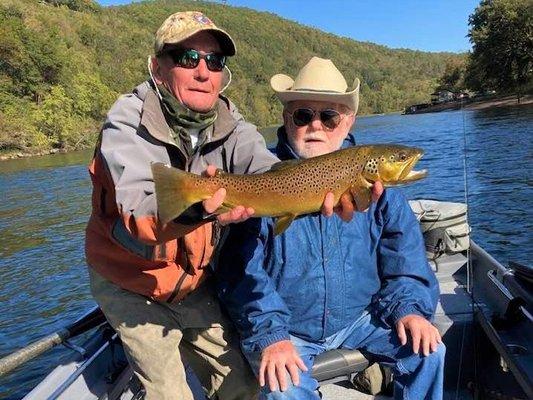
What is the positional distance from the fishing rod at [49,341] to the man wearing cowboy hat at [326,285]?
1206 millimetres

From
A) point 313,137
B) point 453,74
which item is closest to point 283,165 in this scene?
point 313,137

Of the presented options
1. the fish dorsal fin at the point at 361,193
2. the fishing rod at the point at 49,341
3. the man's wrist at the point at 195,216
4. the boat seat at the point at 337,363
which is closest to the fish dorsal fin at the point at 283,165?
the fish dorsal fin at the point at 361,193

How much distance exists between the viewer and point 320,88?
3.24m

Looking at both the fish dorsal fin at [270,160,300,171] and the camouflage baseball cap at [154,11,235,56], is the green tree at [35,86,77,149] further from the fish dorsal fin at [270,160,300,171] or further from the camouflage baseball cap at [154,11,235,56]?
the fish dorsal fin at [270,160,300,171]

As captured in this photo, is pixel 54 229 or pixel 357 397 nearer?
pixel 357 397

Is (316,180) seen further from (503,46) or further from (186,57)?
(503,46)

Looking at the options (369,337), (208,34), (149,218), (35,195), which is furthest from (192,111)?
(35,195)

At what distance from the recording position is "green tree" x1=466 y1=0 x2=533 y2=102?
56.7m

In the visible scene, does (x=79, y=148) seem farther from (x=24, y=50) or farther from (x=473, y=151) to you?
(x=473, y=151)

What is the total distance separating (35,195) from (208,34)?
23.4 meters

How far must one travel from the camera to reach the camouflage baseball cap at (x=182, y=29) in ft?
8.70

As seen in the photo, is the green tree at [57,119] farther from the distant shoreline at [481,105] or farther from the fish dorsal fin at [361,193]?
the fish dorsal fin at [361,193]

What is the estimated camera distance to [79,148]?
201 feet

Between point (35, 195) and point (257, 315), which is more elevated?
point (257, 315)
